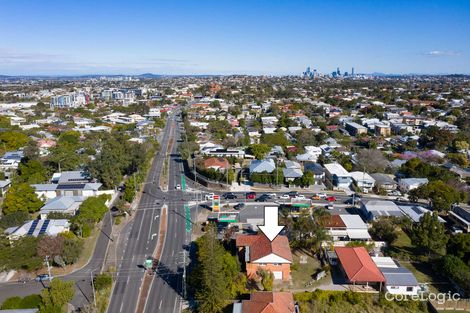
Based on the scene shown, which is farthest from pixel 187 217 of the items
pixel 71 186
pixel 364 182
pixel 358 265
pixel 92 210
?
pixel 364 182

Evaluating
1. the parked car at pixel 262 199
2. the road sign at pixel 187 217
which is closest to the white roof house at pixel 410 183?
the parked car at pixel 262 199

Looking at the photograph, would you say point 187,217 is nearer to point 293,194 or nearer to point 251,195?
point 251,195

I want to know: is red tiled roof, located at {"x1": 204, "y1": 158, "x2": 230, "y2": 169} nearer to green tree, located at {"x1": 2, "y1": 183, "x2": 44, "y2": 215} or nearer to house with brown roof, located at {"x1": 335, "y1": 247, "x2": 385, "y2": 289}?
green tree, located at {"x1": 2, "y1": 183, "x2": 44, "y2": 215}

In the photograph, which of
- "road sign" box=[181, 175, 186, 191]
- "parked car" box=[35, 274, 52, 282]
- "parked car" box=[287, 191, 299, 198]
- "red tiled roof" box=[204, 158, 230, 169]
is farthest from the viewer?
"red tiled roof" box=[204, 158, 230, 169]

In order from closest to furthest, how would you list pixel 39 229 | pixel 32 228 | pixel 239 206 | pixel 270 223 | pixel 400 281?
pixel 400 281 < pixel 270 223 < pixel 39 229 < pixel 32 228 < pixel 239 206

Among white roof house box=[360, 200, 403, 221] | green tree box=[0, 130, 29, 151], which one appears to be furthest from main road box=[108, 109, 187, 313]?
green tree box=[0, 130, 29, 151]

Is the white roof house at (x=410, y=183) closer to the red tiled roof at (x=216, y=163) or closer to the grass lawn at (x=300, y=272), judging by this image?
the grass lawn at (x=300, y=272)
